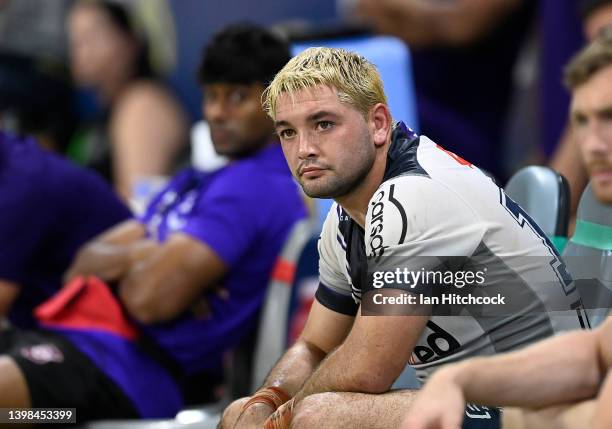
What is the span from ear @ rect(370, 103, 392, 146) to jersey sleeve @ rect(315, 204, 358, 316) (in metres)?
0.23

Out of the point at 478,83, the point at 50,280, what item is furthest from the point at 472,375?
the point at 478,83

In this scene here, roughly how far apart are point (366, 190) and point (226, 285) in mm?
1326

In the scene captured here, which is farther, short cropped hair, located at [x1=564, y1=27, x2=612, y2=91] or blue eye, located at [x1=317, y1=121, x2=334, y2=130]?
short cropped hair, located at [x1=564, y1=27, x2=612, y2=91]

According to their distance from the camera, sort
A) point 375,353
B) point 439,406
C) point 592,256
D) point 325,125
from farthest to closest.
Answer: point 592,256 → point 325,125 → point 375,353 → point 439,406

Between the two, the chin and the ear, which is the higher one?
the ear

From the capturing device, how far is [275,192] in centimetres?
366

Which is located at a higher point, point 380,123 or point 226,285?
point 380,123

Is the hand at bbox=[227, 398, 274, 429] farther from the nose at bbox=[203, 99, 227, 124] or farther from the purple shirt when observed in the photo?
the nose at bbox=[203, 99, 227, 124]

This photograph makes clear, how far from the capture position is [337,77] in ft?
7.55

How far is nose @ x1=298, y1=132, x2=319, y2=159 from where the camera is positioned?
2.34m

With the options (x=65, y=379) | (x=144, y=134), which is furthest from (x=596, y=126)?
(x=144, y=134)

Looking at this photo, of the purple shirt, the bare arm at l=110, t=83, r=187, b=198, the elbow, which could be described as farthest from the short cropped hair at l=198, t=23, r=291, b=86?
the bare arm at l=110, t=83, r=187, b=198

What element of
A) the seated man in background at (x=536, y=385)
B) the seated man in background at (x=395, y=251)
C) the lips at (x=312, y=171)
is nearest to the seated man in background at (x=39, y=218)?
the seated man in background at (x=395, y=251)

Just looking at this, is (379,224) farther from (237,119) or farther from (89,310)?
(89,310)
